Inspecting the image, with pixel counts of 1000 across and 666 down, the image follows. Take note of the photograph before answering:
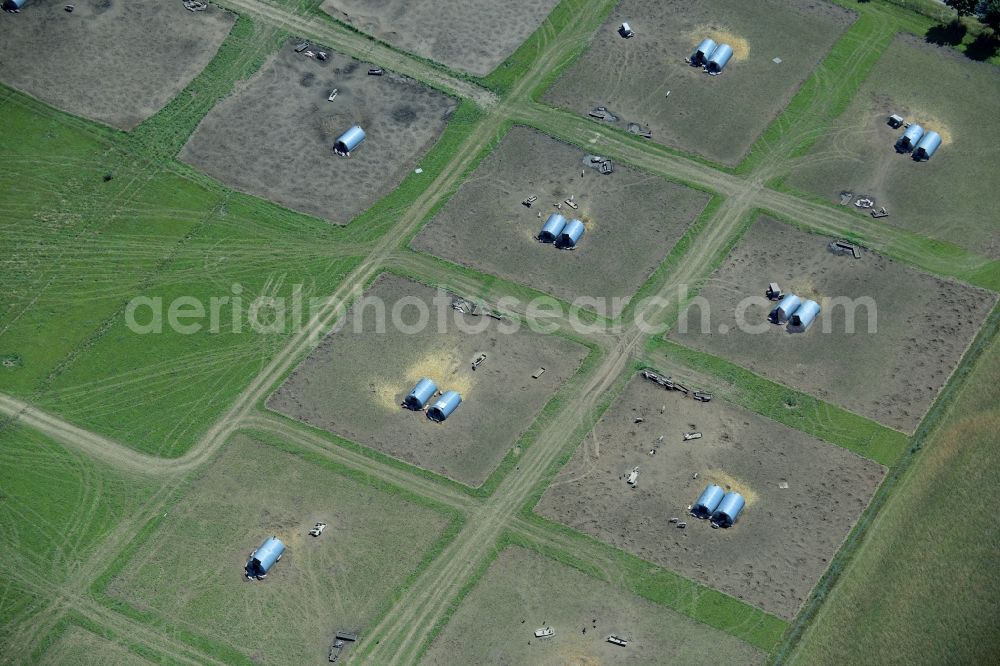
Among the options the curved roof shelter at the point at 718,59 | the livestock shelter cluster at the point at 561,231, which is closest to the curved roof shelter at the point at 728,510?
the livestock shelter cluster at the point at 561,231

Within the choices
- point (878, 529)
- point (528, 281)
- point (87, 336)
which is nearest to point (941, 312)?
point (878, 529)

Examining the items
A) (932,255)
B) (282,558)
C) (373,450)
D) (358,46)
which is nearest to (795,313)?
(932,255)

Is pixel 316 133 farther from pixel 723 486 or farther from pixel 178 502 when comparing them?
pixel 723 486

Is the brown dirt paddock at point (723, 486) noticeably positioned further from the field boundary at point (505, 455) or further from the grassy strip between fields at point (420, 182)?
the grassy strip between fields at point (420, 182)

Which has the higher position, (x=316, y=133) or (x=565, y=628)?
(x=316, y=133)

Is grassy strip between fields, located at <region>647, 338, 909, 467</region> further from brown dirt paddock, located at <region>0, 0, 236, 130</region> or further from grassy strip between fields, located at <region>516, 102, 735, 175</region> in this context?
brown dirt paddock, located at <region>0, 0, 236, 130</region>

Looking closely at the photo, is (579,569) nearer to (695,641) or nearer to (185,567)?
(695,641)
